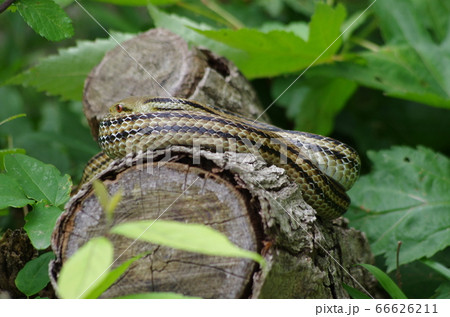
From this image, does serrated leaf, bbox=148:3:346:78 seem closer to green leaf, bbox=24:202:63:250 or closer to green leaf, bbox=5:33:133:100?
green leaf, bbox=5:33:133:100

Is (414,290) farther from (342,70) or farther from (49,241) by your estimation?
(49,241)

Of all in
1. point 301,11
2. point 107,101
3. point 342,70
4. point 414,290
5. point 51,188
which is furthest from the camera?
point 301,11

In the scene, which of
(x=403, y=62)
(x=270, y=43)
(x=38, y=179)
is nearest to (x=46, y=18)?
(x=38, y=179)

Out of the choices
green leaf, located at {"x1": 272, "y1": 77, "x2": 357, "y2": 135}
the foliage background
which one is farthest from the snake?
green leaf, located at {"x1": 272, "y1": 77, "x2": 357, "y2": 135}

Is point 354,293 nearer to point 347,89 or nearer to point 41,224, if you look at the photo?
point 41,224
